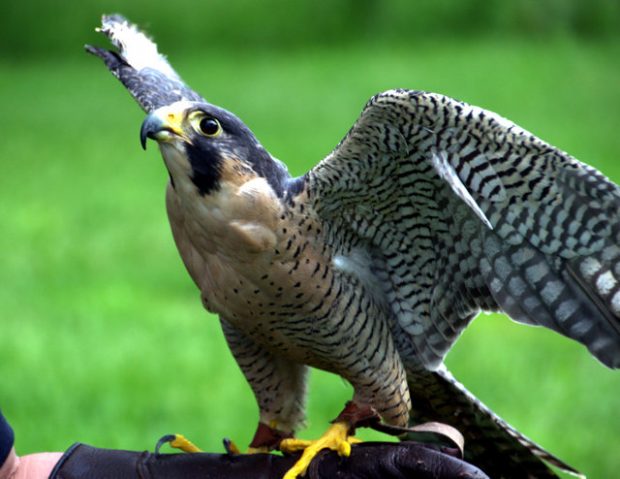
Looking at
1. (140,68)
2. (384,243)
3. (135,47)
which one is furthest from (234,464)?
(135,47)

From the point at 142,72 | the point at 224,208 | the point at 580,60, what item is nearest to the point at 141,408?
the point at 142,72

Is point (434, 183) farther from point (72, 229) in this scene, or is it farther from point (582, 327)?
point (72, 229)

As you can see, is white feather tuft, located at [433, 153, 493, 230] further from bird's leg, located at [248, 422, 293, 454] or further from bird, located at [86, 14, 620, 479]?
bird's leg, located at [248, 422, 293, 454]

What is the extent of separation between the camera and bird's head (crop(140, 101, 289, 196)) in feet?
8.48

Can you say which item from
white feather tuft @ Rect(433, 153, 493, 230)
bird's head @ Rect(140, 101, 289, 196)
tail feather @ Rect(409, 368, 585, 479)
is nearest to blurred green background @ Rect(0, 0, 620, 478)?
bird's head @ Rect(140, 101, 289, 196)

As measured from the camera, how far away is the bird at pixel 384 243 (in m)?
2.63

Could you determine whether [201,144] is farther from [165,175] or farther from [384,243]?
[165,175]

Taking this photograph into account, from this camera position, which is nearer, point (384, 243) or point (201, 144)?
point (201, 144)

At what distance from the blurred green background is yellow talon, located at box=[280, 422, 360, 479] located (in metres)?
1.56

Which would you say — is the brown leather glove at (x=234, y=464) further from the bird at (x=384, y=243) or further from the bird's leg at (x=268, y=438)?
the bird's leg at (x=268, y=438)

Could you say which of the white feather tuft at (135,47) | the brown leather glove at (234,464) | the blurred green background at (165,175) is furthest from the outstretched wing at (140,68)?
the brown leather glove at (234,464)

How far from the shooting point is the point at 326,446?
2.84 metres

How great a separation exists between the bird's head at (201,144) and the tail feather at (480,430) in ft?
2.99

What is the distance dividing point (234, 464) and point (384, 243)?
2.32 ft
